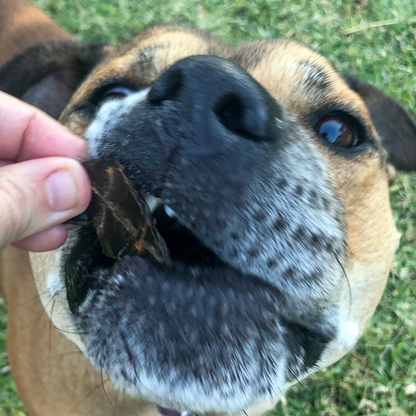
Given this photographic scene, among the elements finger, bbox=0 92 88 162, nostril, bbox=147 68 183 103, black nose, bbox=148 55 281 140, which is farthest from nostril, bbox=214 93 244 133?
finger, bbox=0 92 88 162

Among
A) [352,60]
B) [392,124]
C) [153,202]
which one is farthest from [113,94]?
[352,60]

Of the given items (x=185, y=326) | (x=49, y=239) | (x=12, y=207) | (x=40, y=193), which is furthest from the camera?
(x=49, y=239)

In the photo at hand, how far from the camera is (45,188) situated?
137 centimetres

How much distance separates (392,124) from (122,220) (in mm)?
1976

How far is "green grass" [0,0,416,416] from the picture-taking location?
122 inches

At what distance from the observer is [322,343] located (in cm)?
156

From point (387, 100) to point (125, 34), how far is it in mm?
2857

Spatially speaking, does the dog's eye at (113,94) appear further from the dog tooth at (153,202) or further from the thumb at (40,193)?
the dog tooth at (153,202)

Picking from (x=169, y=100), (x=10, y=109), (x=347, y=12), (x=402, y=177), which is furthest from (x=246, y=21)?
(x=169, y=100)

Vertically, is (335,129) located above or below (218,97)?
below

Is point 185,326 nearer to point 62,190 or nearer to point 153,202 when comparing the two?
point 153,202

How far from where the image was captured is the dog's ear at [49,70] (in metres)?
2.37

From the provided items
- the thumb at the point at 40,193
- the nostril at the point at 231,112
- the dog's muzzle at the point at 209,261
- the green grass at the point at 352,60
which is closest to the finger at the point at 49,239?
the thumb at the point at 40,193

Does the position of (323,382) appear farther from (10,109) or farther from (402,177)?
(10,109)
